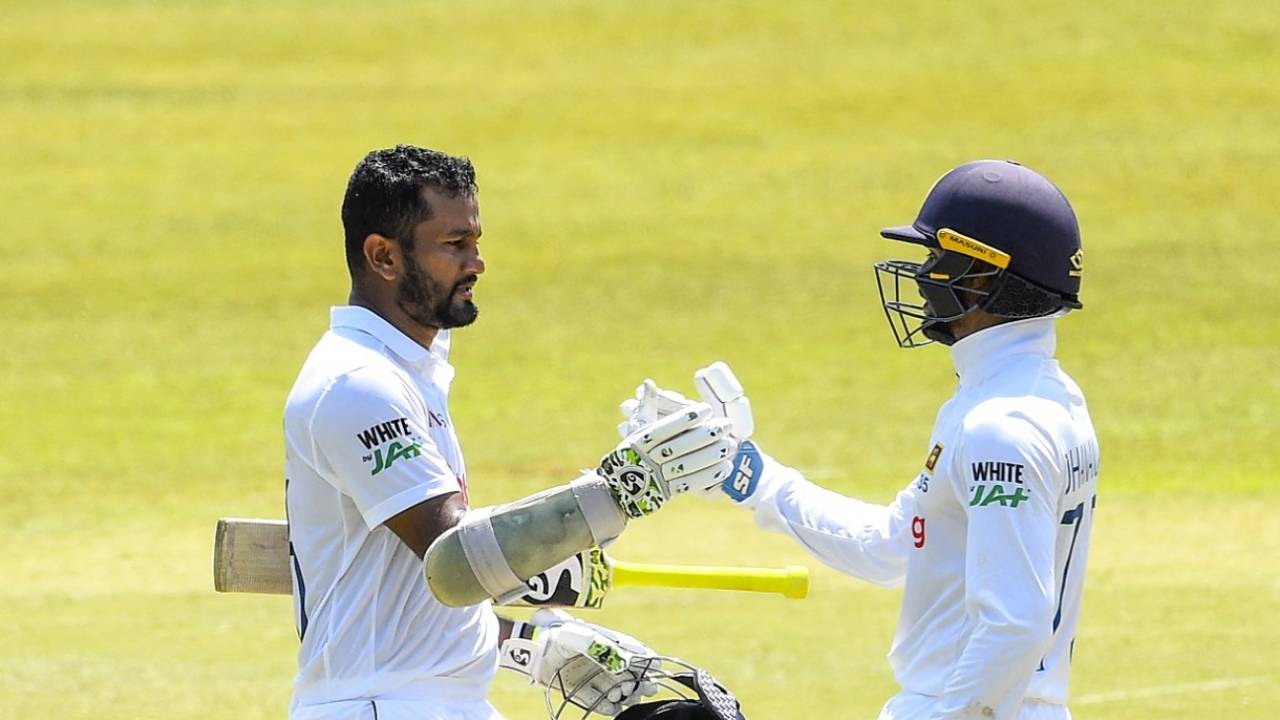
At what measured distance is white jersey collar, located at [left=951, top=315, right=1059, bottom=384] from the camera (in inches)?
185

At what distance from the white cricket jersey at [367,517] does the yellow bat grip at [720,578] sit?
46.3 inches

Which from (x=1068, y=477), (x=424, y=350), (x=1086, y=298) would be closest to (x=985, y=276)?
(x=1068, y=477)

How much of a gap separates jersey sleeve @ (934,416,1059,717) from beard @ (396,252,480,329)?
1.24m

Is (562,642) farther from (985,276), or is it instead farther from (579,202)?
(579,202)

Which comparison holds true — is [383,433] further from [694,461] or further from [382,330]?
[694,461]

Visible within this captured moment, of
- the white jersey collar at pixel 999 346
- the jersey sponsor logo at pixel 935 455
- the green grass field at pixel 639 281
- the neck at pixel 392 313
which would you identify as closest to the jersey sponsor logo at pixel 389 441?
the neck at pixel 392 313

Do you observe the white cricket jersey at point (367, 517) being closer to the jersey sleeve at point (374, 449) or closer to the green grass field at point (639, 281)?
the jersey sleeve at point (374, 449)

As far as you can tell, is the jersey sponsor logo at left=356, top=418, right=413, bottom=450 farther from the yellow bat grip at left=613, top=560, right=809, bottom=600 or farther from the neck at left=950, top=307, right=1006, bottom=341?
the yellow bat grip at left=613, top=560, right=809, bottom=600

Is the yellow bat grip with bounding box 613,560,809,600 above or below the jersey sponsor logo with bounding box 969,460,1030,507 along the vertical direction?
below

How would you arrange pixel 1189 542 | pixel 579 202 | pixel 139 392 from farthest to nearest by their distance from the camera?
1. pixel 579 202
2. pixel 139 392
3. pixel 1189 542

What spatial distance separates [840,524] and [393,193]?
4.89 feet

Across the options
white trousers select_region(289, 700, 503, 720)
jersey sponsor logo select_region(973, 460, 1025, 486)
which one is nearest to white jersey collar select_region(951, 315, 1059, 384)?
jersey sponsor logo select_region(973, 460, 1025, 486)

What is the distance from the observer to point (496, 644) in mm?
4852

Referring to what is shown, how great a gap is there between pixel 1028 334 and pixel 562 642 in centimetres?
138
